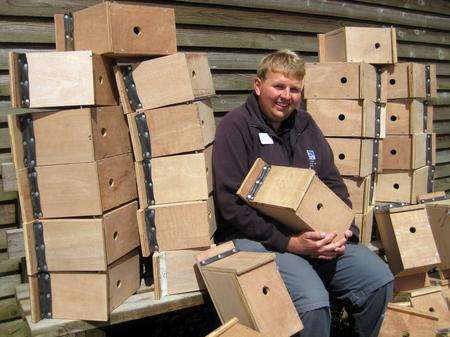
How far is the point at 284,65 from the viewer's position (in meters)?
3.13

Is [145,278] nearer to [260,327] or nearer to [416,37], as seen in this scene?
[260,327]

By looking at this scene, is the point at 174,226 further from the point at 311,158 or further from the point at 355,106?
the point at 355,106

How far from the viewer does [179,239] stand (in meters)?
2.93

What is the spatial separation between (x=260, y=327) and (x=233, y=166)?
0.95 meters

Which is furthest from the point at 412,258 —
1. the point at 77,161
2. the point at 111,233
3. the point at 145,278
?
the point at 77,161

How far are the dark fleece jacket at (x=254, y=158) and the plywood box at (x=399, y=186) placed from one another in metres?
1.10

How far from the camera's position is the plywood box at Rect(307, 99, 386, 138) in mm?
3875

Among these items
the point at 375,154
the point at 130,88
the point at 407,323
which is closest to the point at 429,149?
the point at 375,154

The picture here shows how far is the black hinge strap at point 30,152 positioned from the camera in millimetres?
2621

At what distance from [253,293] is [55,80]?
1.43 m

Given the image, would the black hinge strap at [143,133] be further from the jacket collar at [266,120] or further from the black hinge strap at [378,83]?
the black hinge strap at [378,83]

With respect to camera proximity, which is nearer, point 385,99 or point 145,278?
point 145,278

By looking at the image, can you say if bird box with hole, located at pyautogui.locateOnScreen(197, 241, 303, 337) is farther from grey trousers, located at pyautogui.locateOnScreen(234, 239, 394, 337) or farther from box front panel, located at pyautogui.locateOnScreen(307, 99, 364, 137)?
box front panel, located at pyautogui.locateOnScreen(307, 99, 364, 137)

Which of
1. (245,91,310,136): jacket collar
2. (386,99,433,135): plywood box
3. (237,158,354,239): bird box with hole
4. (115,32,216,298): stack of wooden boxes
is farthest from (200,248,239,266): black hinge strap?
(386,99,433,135): plywood box
